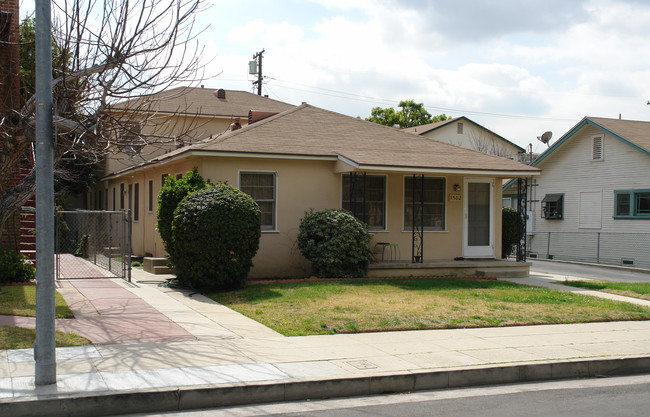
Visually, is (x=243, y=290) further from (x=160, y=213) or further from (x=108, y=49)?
(x=108, y=49)

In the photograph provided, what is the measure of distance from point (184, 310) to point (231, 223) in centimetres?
265

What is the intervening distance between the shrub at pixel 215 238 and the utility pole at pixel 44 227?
266 inches

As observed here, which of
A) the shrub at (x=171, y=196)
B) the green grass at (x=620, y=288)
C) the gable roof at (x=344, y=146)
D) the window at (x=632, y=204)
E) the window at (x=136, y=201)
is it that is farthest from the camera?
the window at (x=632, y=204)

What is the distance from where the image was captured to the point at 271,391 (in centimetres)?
672

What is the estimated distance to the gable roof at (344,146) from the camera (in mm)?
16094

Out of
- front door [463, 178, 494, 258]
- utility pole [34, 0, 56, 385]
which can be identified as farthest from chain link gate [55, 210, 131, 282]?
front door [463, 178, 494, 258]

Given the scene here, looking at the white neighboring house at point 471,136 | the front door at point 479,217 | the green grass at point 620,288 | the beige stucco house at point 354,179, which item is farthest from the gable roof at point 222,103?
the green grass at point 620,288

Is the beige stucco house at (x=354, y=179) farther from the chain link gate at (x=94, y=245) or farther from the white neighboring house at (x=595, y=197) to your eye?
the white neighboring house at (x=595, y=197)

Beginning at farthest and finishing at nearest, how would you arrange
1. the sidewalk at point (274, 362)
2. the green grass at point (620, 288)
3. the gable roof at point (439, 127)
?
the gable roof at point (439, 127), the green grass at point (620, 288), the sidewalk at point (274, 362)

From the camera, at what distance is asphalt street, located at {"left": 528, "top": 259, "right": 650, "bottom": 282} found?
1970cm

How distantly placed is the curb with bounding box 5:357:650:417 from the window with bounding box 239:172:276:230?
382 inches

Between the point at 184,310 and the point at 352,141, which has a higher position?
the point at 352,141

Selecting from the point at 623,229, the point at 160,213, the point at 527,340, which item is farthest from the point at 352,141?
the point at 623,229

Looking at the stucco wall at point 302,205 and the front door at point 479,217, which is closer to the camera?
the stucco wall at point 302,205
